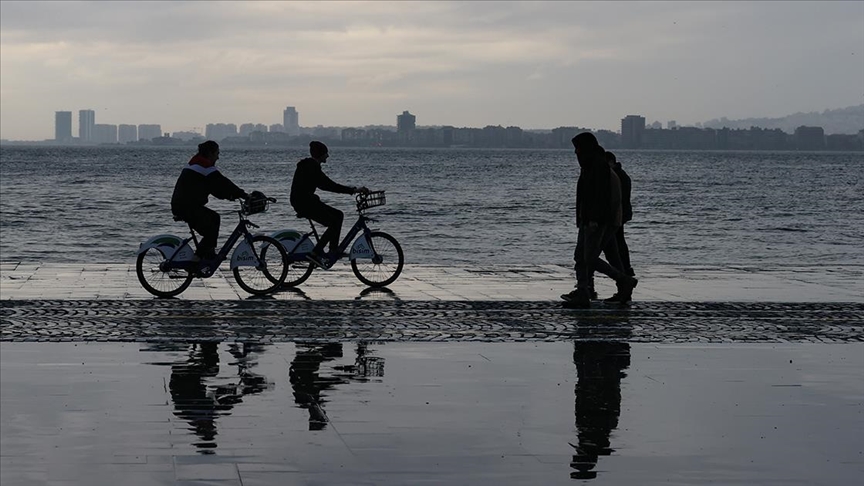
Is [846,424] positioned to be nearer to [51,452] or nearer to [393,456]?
[393,456]

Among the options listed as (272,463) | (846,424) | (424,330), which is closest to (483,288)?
(424,330)

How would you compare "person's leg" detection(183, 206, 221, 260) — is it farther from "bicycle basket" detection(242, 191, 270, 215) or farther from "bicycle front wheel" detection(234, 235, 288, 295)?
"bicycle front wheel" detection(234, 235, 288, 295)

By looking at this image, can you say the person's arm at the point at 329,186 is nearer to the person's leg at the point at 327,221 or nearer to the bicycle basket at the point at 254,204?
the person's leg at the point at 327,221

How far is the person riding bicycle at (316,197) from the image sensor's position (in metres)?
15.7

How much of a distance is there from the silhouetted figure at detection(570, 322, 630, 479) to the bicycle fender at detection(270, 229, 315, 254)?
4981 millimetres

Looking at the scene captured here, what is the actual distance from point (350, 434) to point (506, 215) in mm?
51094

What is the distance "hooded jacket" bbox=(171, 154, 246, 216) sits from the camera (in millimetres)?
14961

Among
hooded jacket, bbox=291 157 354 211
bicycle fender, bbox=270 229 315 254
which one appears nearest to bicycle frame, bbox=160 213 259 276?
bicycle fender, bbox=270 229 315 254

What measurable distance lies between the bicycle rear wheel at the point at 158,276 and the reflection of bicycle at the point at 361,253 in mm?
1318

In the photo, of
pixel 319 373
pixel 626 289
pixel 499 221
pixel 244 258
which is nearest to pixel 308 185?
pixel 244 258

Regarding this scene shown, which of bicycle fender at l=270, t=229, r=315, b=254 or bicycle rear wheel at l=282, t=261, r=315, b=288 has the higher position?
bicycle fender at l=270, t=229, r=315, b=254

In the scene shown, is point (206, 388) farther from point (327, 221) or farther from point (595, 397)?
point (327, 221)

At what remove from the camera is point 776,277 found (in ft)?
63.0

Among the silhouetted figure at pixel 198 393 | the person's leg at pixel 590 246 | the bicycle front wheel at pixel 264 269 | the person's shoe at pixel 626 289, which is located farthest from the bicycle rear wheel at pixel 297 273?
the silhouetted figure at pixel 198 393
